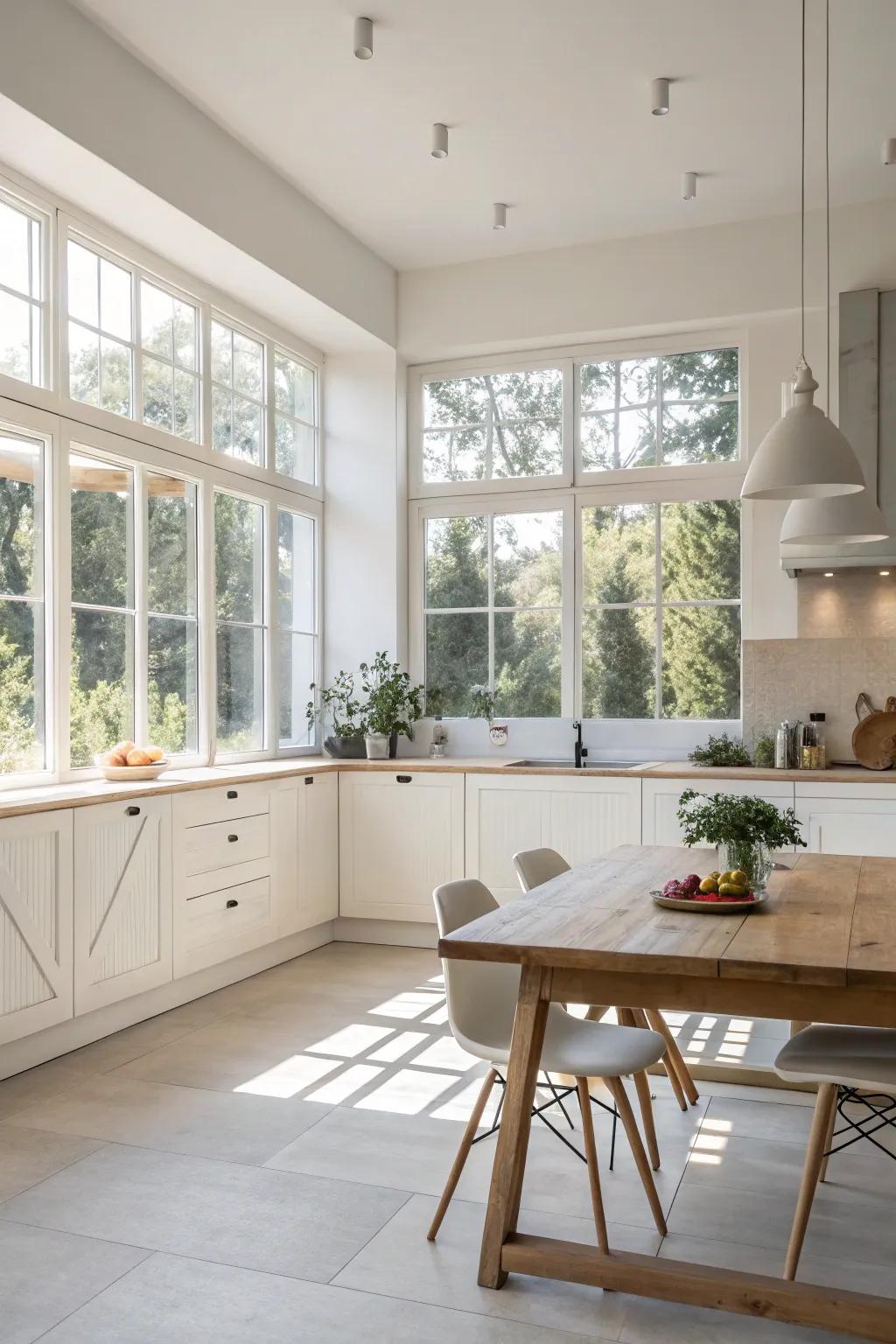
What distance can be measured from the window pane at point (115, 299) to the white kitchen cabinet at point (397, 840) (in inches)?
94.3

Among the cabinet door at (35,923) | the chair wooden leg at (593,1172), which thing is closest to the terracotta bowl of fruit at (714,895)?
the chair wooden leg at (593,1172)

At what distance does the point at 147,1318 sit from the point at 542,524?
4.74m

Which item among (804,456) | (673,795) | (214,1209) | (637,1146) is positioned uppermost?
(804,456)

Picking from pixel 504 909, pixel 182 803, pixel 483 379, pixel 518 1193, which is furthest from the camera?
pixel 483 379

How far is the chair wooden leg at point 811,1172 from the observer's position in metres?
2.37

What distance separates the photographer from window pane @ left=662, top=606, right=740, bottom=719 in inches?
235

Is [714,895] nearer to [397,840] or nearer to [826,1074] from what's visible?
[826,1074]

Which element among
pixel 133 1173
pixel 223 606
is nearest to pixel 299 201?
pixel 223 606

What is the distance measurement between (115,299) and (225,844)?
236 centimetres

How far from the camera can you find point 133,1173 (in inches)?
117

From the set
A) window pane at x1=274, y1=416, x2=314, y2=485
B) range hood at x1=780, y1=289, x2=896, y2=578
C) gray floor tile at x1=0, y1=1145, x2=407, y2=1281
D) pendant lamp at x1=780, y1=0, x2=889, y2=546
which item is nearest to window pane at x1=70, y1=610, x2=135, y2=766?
window pane at x1=274, y1=416, x2=314, y2=485

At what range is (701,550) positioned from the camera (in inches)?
237

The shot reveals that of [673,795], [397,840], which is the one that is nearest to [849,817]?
[673,795]

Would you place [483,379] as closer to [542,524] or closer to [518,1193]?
[542,524]
